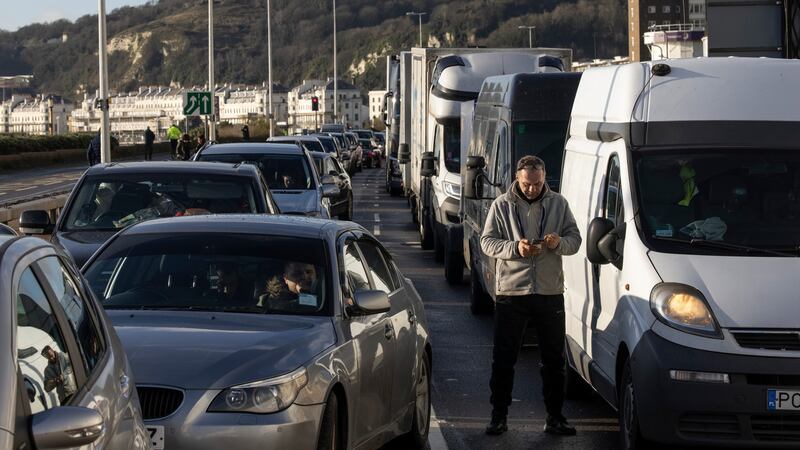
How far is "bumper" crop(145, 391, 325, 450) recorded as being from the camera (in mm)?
6430

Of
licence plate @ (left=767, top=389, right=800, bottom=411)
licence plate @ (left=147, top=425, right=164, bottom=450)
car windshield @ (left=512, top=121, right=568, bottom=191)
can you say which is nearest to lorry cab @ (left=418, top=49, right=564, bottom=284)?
car windshield @ (left=512, top=121, right=568, bottom=191)

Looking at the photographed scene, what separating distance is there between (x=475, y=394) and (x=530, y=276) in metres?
2.16

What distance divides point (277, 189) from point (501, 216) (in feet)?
36.0

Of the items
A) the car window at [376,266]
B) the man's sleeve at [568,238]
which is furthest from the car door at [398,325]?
the man's sleeve at [568,238]

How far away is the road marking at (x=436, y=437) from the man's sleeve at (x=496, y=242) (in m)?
1.22

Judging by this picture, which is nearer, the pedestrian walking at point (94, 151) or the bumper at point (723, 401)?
the bumper at point (723, 401)

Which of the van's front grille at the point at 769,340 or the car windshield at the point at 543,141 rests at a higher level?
the car windshield at the point at 543,141

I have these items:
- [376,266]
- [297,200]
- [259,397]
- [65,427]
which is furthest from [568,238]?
[297,200]

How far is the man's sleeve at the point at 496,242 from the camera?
9.60 metres

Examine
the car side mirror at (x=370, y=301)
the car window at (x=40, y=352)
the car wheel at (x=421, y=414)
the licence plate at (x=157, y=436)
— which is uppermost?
the car window at (x=40, y=352)

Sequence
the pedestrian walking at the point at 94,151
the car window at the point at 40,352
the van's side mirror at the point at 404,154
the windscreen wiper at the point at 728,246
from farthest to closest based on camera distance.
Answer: the pedestrian walking at the point at 94,151 < the van's side mirror at the point at 404,154 < the windscreen wiper at the point at 728,246 < the car window at the point at 40,352

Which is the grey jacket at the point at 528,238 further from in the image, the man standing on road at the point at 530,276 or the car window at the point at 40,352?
the car window at the point at 40,352

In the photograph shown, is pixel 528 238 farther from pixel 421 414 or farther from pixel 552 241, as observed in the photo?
pixel 421 414

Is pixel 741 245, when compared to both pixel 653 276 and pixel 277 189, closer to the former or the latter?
pixel 653 276
